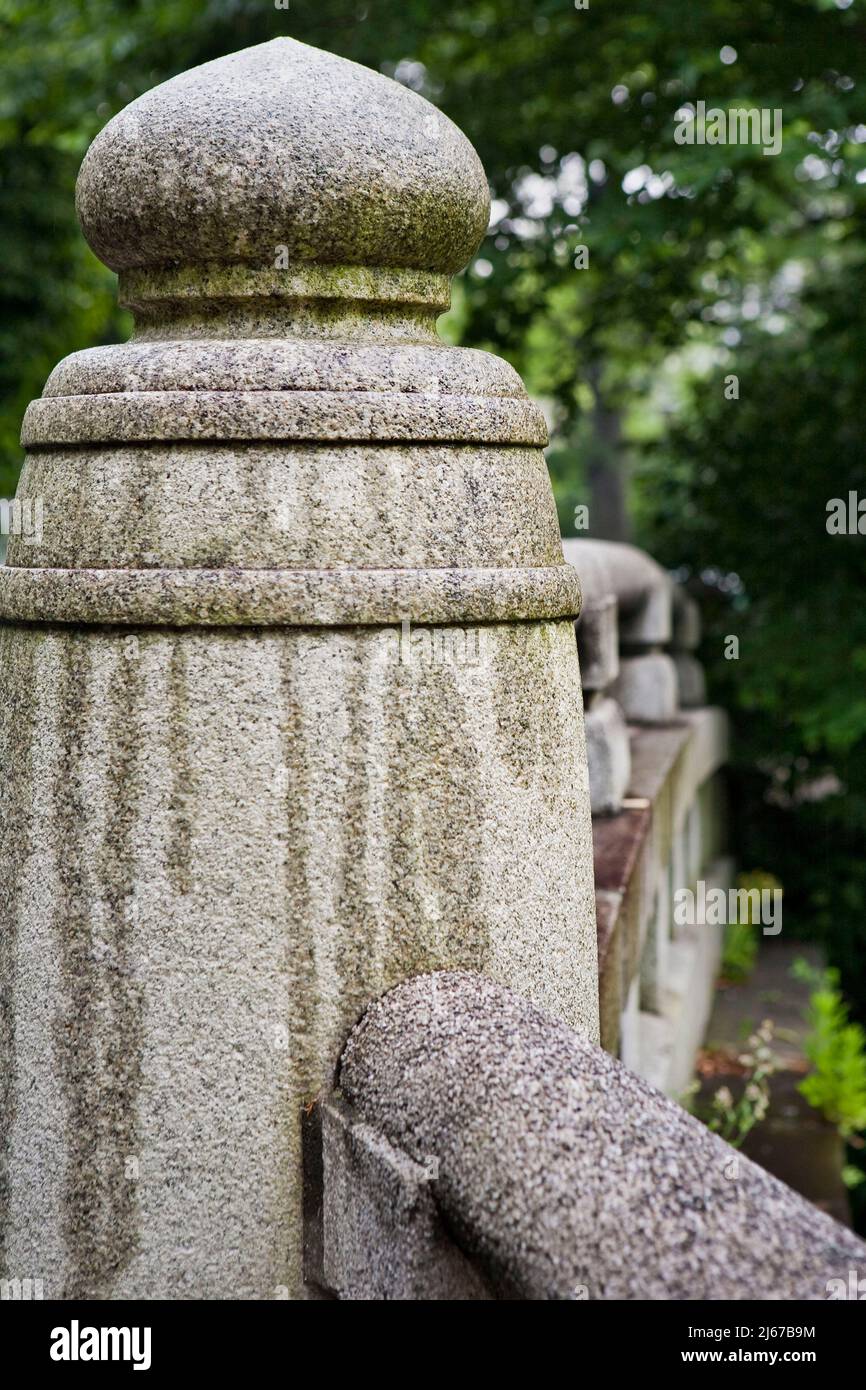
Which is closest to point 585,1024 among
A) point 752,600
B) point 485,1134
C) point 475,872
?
point 475,872

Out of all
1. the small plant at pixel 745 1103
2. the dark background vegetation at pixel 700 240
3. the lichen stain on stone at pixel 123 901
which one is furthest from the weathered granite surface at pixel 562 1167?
the dark background vegetation at pixel 700 240

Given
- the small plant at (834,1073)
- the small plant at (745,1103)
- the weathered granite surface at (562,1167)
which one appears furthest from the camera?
the small plant at (834,1073)

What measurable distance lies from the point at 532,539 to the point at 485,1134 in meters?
0.80

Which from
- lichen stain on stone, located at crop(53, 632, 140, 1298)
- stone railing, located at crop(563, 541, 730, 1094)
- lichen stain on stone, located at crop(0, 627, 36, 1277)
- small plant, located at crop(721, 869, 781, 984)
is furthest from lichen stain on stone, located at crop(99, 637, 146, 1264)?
small plant, located at crop(721, 869, 781, 984)

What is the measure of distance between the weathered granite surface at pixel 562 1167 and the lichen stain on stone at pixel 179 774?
308 millimetres

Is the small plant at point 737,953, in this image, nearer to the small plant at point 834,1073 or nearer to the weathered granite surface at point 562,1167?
the small plant at point 834,1073

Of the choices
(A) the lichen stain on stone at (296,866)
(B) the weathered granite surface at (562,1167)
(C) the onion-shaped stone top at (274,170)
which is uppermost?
(C) the onion-shaped stone top at (274,170)

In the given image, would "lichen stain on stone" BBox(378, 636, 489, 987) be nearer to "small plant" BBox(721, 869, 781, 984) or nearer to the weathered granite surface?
the weathered granite surface

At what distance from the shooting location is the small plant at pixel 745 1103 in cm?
351

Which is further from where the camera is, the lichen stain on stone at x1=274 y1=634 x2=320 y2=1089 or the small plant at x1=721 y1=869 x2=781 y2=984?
the small plant at x1=721 y1=869 x2=781 y2=984

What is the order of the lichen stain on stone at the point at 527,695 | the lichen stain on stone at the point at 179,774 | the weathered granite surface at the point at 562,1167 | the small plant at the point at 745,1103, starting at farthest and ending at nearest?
the small plant at the point at 745,1103 → the lichen stain on stone at the point at 527,695 → the lichen stain on stone at the point at 179,774 → the weathered granite surface at the point at 562,1167

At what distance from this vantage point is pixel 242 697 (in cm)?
174

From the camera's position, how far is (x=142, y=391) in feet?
5.89

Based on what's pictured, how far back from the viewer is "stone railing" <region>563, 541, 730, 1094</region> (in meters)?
3.03
